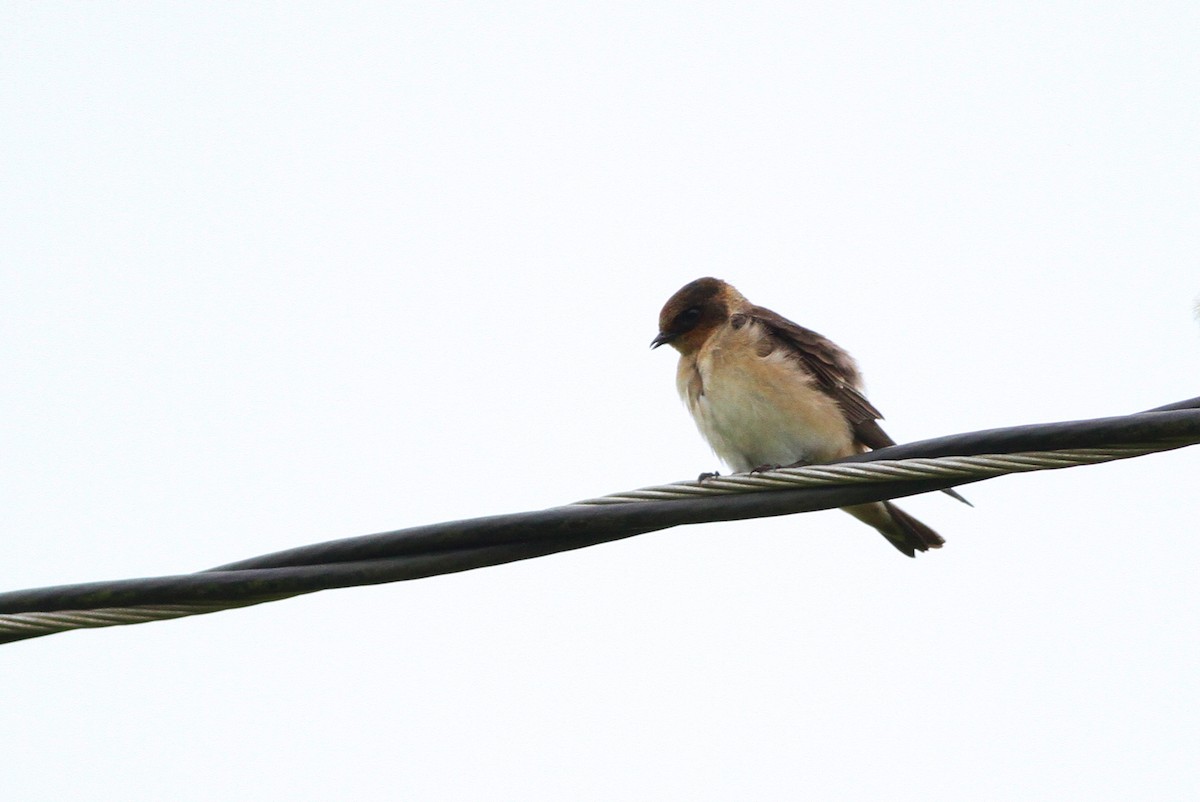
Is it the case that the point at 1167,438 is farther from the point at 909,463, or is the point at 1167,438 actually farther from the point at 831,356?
the point at 831,356

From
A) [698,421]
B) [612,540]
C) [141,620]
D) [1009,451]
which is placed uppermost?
[698,421]

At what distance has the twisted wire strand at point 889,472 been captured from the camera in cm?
382

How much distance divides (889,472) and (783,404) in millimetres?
2924

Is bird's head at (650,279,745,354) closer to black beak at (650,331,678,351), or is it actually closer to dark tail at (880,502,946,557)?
black beak at (650,331,678,351)

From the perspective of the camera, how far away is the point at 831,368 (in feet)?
23.6

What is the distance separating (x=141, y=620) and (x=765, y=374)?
153 inches

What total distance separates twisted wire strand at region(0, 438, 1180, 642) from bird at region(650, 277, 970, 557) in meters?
2.71

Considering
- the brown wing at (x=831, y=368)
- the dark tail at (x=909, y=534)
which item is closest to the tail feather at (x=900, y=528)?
the dark tail at (x=909, y=534)

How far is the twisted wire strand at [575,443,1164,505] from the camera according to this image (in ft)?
12.5

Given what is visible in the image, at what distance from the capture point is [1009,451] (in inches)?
151

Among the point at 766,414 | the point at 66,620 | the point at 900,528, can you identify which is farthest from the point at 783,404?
the point at 66,620

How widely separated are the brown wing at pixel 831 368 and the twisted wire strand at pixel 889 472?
294 centimetres

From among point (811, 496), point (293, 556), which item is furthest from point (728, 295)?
point (293, 556)

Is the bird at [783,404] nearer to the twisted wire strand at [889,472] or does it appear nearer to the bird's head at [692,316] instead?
the bird's head at [692,316]
